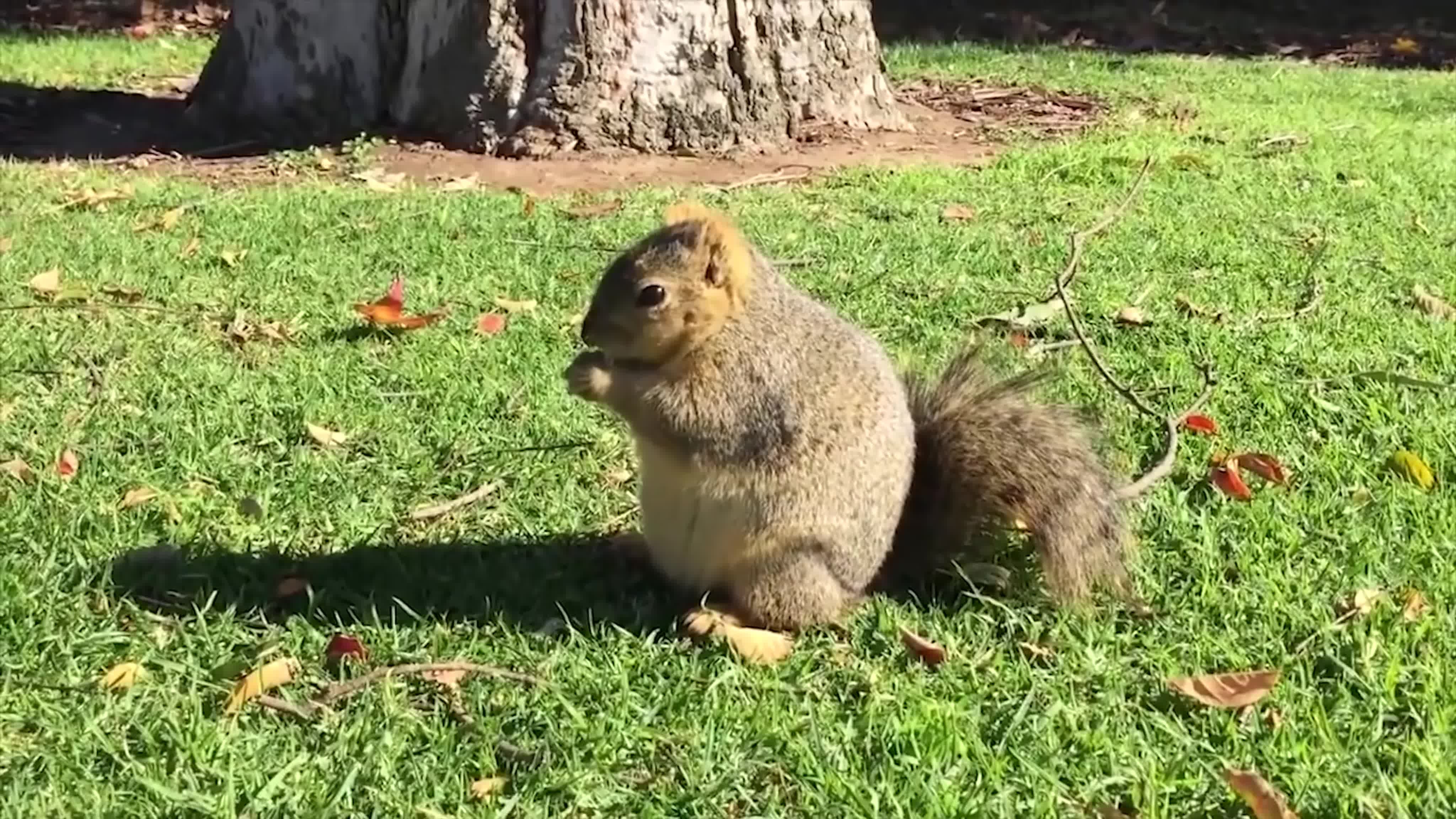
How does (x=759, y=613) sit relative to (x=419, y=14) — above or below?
below

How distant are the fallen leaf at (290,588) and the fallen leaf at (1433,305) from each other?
3.53m

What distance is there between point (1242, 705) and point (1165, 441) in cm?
131

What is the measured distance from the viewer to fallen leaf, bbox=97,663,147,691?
270 centimetres

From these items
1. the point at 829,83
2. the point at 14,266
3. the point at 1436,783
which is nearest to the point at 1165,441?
the point at 1436,783

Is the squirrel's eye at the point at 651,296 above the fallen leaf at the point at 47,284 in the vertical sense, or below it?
above

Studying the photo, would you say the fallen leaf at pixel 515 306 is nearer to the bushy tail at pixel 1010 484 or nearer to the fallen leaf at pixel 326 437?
the fallen leaf at pixel 326 437

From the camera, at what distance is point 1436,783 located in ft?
7.86

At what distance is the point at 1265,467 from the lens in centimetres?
364

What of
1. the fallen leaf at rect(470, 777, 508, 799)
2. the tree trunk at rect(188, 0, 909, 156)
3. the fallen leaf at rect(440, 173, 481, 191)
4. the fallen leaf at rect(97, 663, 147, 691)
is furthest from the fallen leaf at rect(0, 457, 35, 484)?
the tree trunk at rect(188, 0, 909, 156)

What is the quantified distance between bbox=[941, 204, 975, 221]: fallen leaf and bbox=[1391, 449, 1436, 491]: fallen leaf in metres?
2.80

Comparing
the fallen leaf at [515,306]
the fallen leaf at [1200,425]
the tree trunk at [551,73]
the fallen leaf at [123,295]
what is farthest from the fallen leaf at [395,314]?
the tree trunk at [551,73]

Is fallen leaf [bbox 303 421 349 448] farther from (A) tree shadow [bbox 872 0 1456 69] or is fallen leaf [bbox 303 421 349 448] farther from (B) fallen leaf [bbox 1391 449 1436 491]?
(A) tree shadow [bbox 872 0 1456 69]

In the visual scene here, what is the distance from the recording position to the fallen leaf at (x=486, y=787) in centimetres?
241

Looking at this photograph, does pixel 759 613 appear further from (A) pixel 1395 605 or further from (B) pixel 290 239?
(B) pixel 290 239
